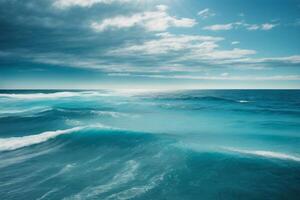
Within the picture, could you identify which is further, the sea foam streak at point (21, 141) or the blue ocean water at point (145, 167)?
the sea foam streak at point (21, 141)

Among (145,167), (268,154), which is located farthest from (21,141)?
(268,154)

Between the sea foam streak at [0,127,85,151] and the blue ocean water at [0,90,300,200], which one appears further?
the sea foam streak at [0,127,85,151]

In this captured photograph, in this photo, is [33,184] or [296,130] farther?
[296,130]

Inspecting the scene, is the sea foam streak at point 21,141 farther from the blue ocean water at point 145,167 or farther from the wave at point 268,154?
the wave at point 268,154

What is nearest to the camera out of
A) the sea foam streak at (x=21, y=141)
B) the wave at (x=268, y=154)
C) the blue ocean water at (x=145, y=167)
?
the blue ocean water at (x=145, y=167)

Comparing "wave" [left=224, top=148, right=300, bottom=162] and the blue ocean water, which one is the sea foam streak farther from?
"wave" [left=224, top=148, right=300, bottom=162]

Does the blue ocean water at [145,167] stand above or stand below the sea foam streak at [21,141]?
below

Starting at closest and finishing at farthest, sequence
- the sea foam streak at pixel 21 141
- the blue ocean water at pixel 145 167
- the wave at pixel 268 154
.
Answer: the blue ocean water at pixel 145 167 → the wave at pixel 268 154 → the sea foam streak at pixel 21 141

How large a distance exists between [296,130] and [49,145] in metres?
21.4

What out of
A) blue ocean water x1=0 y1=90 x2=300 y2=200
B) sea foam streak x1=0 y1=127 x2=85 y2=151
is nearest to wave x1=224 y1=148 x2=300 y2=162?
blue ocean water x1=0 y1=90 x2=300 y2=200

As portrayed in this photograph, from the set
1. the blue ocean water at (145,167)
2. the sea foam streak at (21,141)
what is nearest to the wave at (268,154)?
the blue ocean water at (145,167)

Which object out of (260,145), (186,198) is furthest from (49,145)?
(260,145)

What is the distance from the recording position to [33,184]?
8.09m

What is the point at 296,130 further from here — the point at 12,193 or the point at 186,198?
the point at 12,193
